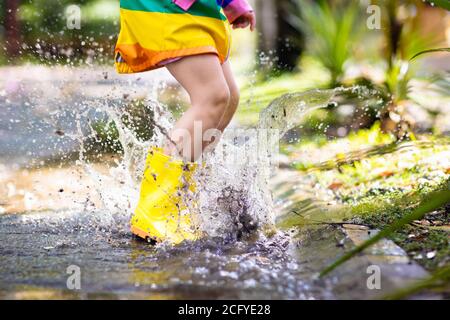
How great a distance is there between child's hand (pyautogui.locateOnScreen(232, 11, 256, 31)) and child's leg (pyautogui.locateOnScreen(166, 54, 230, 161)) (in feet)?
1.07

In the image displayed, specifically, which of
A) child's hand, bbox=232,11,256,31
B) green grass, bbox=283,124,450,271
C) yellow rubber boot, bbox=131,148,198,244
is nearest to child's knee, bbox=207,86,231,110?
yellow rubber boot, bbox=131,148,198,244

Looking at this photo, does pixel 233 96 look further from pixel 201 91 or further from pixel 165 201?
pixel 165 201

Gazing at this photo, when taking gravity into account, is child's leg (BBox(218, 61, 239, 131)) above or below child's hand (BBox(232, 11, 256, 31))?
below

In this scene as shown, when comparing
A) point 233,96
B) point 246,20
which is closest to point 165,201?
point 233,96

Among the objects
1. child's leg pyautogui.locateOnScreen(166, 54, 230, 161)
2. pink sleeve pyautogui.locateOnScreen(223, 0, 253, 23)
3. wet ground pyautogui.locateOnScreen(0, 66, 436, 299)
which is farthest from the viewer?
pink sleeve pyautogui.locateOnScreen(223, 0, 253, 23)

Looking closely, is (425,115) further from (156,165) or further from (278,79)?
(156,165)

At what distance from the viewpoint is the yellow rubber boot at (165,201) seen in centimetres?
236

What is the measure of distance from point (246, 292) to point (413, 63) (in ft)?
10.6

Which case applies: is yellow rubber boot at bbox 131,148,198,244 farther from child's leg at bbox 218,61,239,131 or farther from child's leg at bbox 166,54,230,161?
child's leg at bbox 218,61,239,131

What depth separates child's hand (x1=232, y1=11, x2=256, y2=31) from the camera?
2557mm

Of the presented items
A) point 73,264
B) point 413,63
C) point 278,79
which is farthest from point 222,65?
point 278,79

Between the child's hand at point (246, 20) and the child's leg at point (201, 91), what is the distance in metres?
0.33

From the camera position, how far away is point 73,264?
208cm

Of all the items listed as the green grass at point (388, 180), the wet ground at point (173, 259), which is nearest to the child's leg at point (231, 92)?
the wet ground at point (173, 259)
